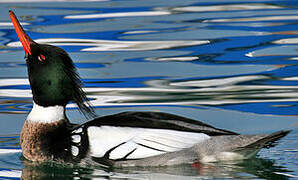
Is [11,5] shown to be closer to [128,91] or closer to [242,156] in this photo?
[128,91]

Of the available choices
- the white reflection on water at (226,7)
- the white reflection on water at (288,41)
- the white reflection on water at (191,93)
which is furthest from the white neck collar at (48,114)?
the white reflection on water at (226,7)

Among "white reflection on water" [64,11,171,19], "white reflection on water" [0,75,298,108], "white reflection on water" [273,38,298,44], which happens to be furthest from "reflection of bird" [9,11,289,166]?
"white reflection on water" [64,11,171,19]

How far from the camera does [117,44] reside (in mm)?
12172

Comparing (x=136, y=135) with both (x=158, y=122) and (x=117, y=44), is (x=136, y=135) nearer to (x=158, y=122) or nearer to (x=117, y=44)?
(x=158, y=122)

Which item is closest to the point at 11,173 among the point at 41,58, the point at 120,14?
the point at 41,58

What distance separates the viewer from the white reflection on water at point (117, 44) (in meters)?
11.9

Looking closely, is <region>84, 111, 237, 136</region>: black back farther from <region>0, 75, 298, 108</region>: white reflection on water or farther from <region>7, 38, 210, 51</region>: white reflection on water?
<region>7, 38, 210, 51</region>: white reflection on water

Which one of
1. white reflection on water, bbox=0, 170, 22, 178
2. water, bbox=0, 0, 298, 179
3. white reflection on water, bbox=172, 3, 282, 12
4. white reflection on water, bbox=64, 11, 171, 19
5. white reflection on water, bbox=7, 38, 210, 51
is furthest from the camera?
white reflection on water, bbox=172, 3, 282, 12

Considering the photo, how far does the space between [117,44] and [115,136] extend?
18.9 ft

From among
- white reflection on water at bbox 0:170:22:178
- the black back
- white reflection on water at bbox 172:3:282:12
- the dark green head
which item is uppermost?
white reflection on water at bbox 172:3:282:12

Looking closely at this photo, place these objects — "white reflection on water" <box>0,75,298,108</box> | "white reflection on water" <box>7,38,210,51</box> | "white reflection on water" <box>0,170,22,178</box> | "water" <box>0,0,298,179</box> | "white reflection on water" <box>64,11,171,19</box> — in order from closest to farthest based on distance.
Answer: "white reflection on water" <box>0,170,22,178</box> < "water" <box>0,0,298,179</box> < "white reflection on water" <box>0,75,298,108</box> < "white reflection on water" <box>7,38,210,51</box> < "white reflection on water" <box>64,11,171,19</box>

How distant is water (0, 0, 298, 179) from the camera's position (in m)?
6.71

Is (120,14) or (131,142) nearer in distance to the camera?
(131,142)

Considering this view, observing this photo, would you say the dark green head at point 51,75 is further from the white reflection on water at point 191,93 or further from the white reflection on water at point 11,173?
the white reflection on water at point 191,93
